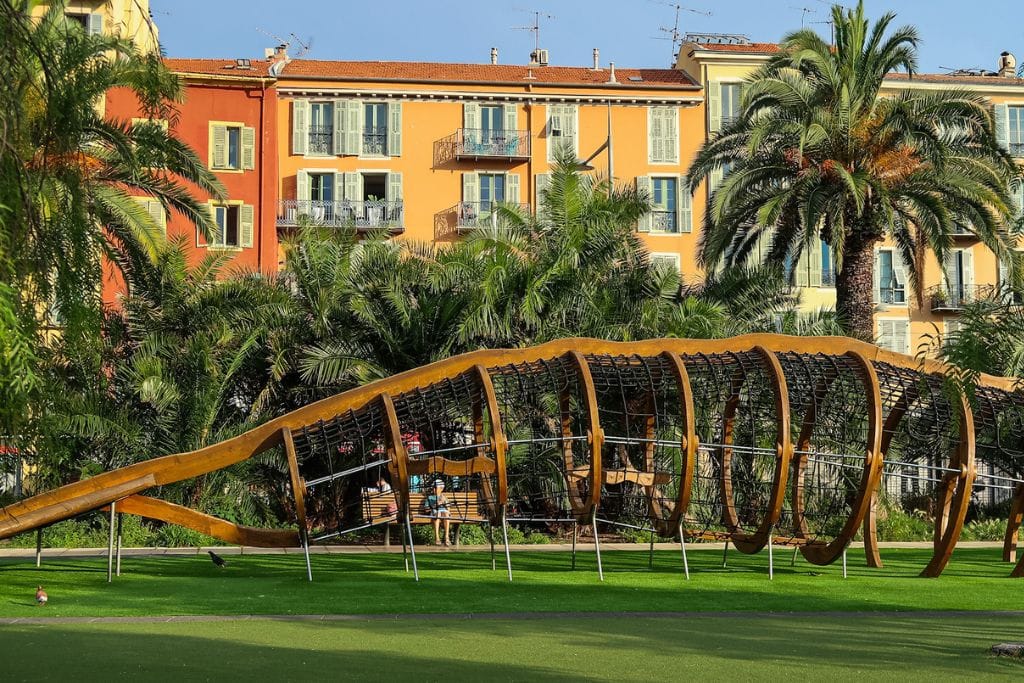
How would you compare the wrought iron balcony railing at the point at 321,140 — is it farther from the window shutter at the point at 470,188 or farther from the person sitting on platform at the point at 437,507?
the person sitting on platform at the point at 437,507

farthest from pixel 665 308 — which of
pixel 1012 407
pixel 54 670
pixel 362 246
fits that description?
pixel 54 670

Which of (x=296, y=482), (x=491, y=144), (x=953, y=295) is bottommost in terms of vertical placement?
(x=296, y=482)

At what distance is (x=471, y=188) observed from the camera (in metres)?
42.1

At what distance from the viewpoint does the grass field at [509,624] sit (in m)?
9.28

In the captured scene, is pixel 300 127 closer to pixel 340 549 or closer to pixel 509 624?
pixel 340 549

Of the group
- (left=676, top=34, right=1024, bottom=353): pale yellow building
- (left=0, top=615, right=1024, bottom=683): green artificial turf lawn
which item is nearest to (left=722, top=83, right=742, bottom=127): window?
(left=676, top=34, right=1024, bottom=353): pale yellow building

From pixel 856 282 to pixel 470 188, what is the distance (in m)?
18.1

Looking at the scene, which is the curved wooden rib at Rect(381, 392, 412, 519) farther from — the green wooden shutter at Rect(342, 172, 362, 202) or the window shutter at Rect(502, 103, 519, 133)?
the window shutter at Rect(502, 103, 519, 133)

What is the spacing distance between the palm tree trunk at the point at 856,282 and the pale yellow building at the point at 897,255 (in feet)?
48.9

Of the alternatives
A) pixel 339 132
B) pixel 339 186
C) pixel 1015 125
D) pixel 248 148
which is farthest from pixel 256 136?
pixel 1015 125

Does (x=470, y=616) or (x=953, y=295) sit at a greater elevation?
(x=953, y=295)

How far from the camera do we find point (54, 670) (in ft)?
29.8

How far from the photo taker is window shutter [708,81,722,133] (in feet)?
139

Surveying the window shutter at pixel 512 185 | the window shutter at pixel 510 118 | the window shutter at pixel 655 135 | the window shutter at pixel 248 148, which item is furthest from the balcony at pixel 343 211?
the window shutter at pixel 655 135
